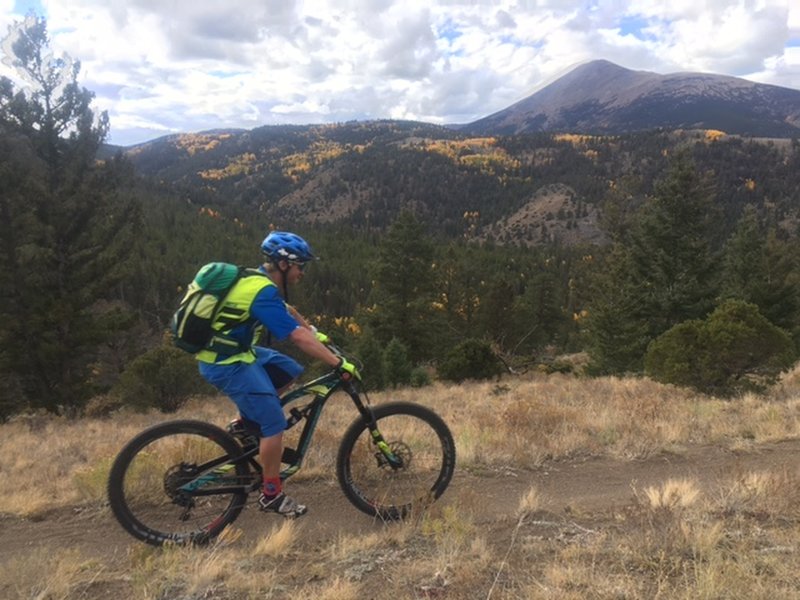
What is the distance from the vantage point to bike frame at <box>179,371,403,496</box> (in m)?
4.19

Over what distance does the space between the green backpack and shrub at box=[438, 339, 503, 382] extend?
826 inches

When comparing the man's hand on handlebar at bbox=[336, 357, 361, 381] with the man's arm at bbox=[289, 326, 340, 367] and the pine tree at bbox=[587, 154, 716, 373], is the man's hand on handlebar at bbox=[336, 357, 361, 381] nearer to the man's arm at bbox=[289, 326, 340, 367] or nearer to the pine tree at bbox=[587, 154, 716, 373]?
the man's arm at bbox=[289, 326, 340, 367]

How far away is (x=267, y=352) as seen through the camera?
4336 mm

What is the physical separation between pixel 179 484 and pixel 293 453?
34.8 inches

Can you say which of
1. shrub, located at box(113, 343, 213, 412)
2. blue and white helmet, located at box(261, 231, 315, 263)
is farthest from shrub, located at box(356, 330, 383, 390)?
blue and white helmet, located at box(261, 231, 315, 263)

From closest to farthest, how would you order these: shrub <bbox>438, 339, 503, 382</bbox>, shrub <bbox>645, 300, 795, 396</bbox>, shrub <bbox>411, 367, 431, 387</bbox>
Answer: shrub <bbox>645, 300, 795, 396</bbox>, shrub <bbox>438, 339, 503, 382</bbox>, shrub <bbox>411, 367, 431, 387</bbox>

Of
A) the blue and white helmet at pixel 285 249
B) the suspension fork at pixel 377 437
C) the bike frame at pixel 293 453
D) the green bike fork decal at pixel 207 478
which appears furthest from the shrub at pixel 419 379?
the blue and white helmet at pixel 285 249

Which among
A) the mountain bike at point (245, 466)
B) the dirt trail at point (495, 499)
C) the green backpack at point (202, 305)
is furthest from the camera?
the dirt trail at point (495, 499)

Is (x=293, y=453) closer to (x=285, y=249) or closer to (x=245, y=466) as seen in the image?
(x=245, y=466)

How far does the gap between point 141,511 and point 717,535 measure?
429 cm

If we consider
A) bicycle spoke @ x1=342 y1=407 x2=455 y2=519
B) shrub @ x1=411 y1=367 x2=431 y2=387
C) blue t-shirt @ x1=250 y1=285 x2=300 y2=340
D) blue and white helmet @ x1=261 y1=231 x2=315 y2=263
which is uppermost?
blue and white helmet @ x1=261 y1=231 x2=315 y2=263

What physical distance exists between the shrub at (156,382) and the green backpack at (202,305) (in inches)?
747

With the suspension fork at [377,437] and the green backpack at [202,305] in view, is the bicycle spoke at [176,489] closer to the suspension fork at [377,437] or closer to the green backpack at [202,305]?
the green backpack at [202,305]

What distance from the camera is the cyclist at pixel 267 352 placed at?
147 inches
